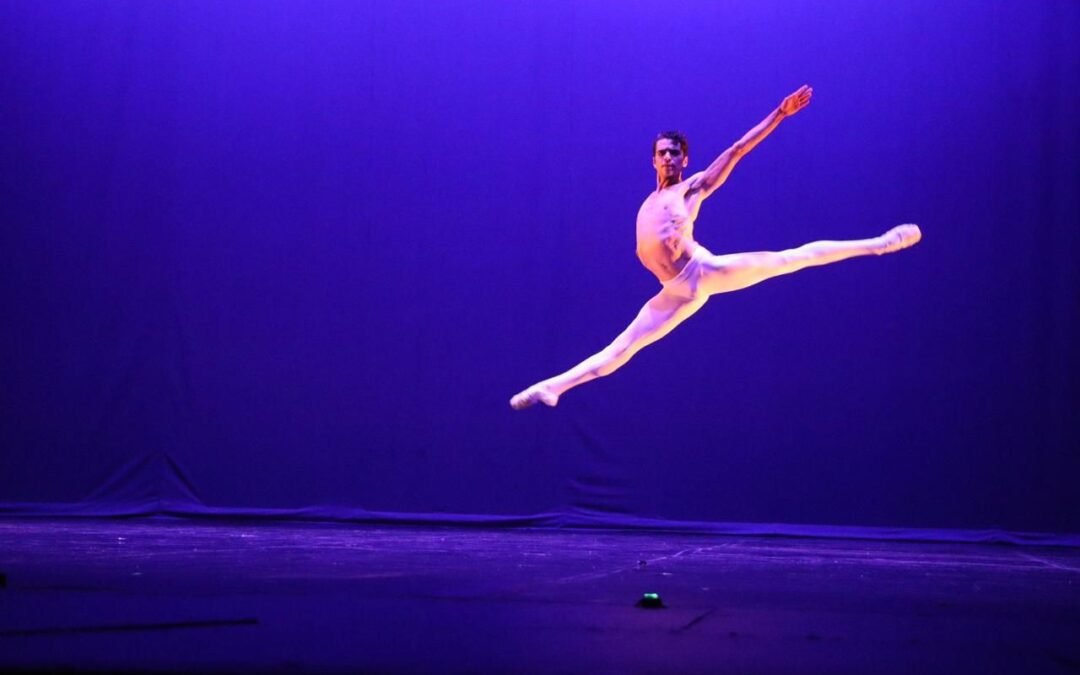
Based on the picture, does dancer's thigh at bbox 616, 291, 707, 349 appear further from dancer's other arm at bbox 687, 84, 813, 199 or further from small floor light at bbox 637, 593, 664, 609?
small floor light at bbox 637, 593, 664, 609

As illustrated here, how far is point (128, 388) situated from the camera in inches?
281

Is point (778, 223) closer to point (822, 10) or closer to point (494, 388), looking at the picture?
point (822, 10)

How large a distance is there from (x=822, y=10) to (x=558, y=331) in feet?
8.13

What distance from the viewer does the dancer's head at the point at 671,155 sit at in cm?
539

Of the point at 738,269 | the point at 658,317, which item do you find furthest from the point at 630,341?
the point at 738,269

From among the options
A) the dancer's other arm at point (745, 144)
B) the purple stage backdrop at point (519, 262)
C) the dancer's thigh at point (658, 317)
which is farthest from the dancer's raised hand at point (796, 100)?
the purple stage backdrop at point (519, 262)

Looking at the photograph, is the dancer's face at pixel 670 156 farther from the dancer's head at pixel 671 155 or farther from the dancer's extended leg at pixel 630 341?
the dancer's extended leg at pixel 630 341

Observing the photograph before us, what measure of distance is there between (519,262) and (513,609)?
419 centimetres

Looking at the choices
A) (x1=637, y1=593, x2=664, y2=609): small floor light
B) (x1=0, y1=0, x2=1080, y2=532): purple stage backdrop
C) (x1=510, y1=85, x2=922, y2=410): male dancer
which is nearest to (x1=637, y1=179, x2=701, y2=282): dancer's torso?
(x1=510, y1=85, x2=922, y2=410): male dancer

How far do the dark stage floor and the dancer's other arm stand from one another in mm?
1697

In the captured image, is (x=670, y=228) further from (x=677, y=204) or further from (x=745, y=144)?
(x=745, y=144)

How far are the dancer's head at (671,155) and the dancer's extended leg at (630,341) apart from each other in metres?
0.57

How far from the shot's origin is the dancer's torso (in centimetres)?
530

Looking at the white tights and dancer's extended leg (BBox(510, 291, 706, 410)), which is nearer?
the white tights
